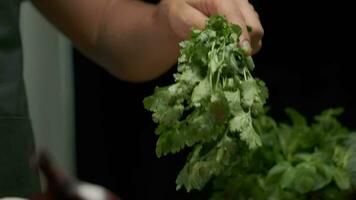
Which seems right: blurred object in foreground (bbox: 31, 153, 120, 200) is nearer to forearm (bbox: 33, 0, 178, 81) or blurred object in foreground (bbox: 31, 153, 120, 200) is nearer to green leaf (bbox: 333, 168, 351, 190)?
forearm (bbox: 33, 0, 178, 81)

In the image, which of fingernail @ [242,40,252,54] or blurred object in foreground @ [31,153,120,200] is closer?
blurred object in foreground @ [31,153,120,200]

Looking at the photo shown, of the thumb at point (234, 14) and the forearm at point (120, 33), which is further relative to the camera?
the forearm at point (120, 33)

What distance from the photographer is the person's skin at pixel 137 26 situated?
0.71m

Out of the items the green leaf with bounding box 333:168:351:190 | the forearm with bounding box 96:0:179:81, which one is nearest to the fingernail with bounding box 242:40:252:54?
the forearm with bounding box 96:0:179:81

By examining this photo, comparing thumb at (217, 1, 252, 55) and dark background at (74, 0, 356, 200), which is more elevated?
thumb at (217, 1, 252, 55)

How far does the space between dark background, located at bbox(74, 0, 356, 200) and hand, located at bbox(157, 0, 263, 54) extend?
75cm

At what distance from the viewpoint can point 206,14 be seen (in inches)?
28.2

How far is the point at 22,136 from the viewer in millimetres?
928

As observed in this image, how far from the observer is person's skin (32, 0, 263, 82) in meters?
0.71

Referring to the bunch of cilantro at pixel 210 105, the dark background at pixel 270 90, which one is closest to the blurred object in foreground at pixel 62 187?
the bunch of cilantro at pixel 210 105

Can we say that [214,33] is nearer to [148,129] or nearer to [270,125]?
[270,125]

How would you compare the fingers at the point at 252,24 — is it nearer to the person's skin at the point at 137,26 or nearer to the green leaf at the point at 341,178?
the person's skin at the point at 137,26

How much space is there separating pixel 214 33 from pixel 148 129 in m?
1.01

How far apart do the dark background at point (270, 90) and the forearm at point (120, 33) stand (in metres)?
0.50
